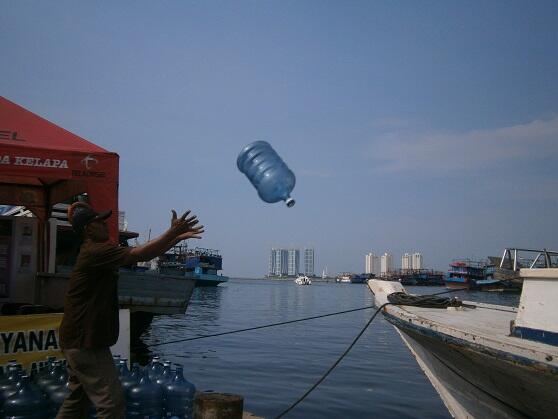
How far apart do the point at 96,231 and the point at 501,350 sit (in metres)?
3.57

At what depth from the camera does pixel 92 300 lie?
3809 mm

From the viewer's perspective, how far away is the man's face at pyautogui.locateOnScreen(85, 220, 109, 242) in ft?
12.9

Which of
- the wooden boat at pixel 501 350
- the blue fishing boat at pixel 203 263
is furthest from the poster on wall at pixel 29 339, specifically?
the blue fishing boat at pixel 203 263

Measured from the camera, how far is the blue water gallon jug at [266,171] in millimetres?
7534

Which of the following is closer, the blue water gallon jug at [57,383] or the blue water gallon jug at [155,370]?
the blue water gallon jug at [57,383]

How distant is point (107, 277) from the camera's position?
153 inches

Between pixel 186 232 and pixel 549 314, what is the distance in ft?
11.1

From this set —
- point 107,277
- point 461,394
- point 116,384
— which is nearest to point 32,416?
point 116,384

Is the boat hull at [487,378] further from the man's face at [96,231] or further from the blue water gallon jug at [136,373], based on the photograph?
the man's face at [96,231]

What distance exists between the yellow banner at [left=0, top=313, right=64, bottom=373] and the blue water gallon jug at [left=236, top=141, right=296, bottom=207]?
127 inches

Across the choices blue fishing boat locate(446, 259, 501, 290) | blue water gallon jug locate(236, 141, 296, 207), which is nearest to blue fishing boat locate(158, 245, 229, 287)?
blue fishing boat locate(446, 259, 501, 290)

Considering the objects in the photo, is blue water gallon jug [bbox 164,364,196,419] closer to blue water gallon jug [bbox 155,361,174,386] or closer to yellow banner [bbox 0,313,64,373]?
blue water gallon jug [bbox 155,361,174,386]

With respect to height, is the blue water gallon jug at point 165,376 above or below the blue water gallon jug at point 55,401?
above

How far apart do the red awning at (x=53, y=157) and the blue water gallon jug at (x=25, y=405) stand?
9.76 ft
